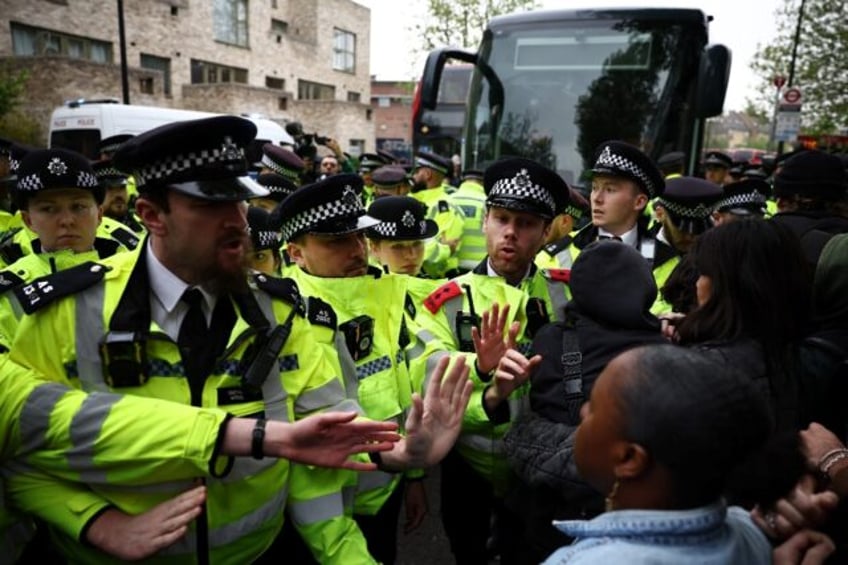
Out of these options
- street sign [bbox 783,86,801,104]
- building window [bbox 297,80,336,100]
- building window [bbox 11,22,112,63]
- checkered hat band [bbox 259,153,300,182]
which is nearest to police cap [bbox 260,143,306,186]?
checkered hat band [bbox 259,153,300,182]

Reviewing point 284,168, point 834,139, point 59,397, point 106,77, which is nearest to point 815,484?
point 59,397

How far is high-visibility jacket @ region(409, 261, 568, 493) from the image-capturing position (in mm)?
2486

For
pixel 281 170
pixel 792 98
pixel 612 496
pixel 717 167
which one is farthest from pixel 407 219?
pixel 792 98

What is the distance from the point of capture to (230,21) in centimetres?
3212

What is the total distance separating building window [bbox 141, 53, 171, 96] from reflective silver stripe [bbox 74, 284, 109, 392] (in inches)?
1141

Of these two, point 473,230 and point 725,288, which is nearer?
point 725,288

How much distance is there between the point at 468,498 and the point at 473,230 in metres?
3.92

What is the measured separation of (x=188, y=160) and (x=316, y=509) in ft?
3.72

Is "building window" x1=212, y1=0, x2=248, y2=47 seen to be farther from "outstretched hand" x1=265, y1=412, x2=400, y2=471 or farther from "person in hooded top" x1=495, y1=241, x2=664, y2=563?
"outstretched hand" x1=265, y1=412, x2=400, y2=471

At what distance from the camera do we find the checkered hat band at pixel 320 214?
2.63 meters

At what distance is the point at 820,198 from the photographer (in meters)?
3.52

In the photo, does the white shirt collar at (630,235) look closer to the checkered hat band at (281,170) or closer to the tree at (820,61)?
the checkered hat band at (281,170)

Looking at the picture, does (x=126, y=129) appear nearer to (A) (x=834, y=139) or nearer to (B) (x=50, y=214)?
(B) (x=50, y=214)

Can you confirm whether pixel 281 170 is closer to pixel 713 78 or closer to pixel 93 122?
pixel 713 78
